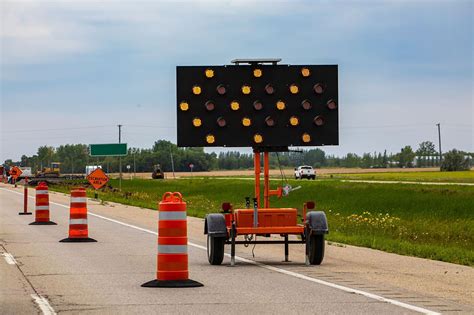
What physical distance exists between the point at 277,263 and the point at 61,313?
7.16 meters

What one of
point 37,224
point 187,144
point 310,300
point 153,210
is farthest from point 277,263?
point 153,210

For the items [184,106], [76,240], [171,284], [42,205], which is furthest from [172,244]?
[42,205]

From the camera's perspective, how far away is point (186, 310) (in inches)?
448

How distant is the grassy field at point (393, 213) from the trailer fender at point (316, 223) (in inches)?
119

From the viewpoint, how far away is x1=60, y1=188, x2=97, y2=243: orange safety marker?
2342cm

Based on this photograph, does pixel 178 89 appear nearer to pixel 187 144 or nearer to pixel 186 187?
pixel 187 144

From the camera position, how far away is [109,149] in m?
60.5

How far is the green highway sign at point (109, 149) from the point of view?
197 feet

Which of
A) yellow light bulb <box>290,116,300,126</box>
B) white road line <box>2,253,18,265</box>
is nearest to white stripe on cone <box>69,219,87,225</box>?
white road line <box>2,253,18,265</box>

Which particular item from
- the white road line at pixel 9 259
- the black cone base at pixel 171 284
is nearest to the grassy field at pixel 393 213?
the black cone base at pixel 171 284

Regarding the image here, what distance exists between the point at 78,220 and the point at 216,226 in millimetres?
7440

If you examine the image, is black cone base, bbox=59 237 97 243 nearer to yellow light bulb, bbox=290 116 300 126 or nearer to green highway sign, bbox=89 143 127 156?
yellow light bulb, bbox=290 116 300 126

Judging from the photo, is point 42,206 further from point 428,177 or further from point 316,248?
point 428,177

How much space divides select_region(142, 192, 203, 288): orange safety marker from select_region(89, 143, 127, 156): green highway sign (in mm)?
46257
